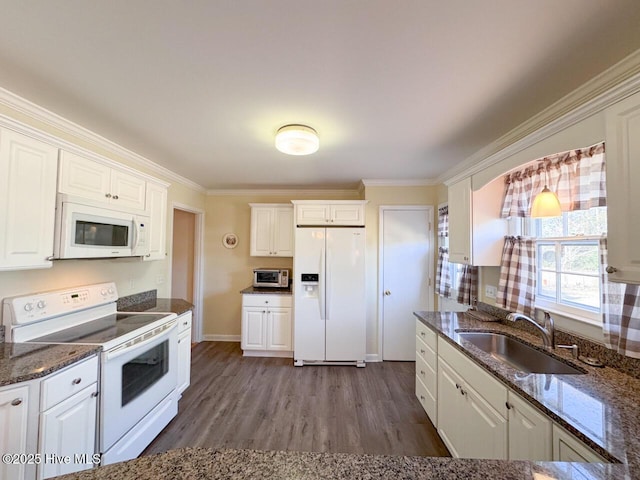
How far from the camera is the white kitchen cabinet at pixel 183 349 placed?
8.08 ft

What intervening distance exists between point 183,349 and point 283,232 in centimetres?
210

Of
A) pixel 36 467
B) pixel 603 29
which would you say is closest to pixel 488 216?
pixel 603 29

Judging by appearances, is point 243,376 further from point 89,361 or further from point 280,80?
point 280,80

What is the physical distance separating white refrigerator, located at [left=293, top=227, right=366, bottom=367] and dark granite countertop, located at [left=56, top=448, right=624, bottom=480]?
9.01 ft

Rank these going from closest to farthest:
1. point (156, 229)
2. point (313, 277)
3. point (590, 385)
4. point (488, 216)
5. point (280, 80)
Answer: point (590, 385)
point (280, 80)
point (488, 216)
point (156, 229)
point (313, 277)

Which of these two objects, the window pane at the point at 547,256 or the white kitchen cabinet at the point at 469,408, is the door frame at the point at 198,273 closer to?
the white kitchen cabinet at the point at 469,408

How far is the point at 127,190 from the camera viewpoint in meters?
2.29

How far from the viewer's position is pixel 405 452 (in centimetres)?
199

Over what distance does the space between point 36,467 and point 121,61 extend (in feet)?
6.81

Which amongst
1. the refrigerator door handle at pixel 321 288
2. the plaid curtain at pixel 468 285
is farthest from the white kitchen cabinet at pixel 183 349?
the plaid curtain at pixel 468 285

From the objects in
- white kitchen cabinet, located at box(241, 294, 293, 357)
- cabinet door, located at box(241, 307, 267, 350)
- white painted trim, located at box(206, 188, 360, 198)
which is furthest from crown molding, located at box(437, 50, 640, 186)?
cabinet door, located at box(241, 307, 267, 350)

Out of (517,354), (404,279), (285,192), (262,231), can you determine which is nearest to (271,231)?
(262,231)

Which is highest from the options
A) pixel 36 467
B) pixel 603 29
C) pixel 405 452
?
pixel 603 29

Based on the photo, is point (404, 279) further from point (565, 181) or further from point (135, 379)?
point (135, 379)
